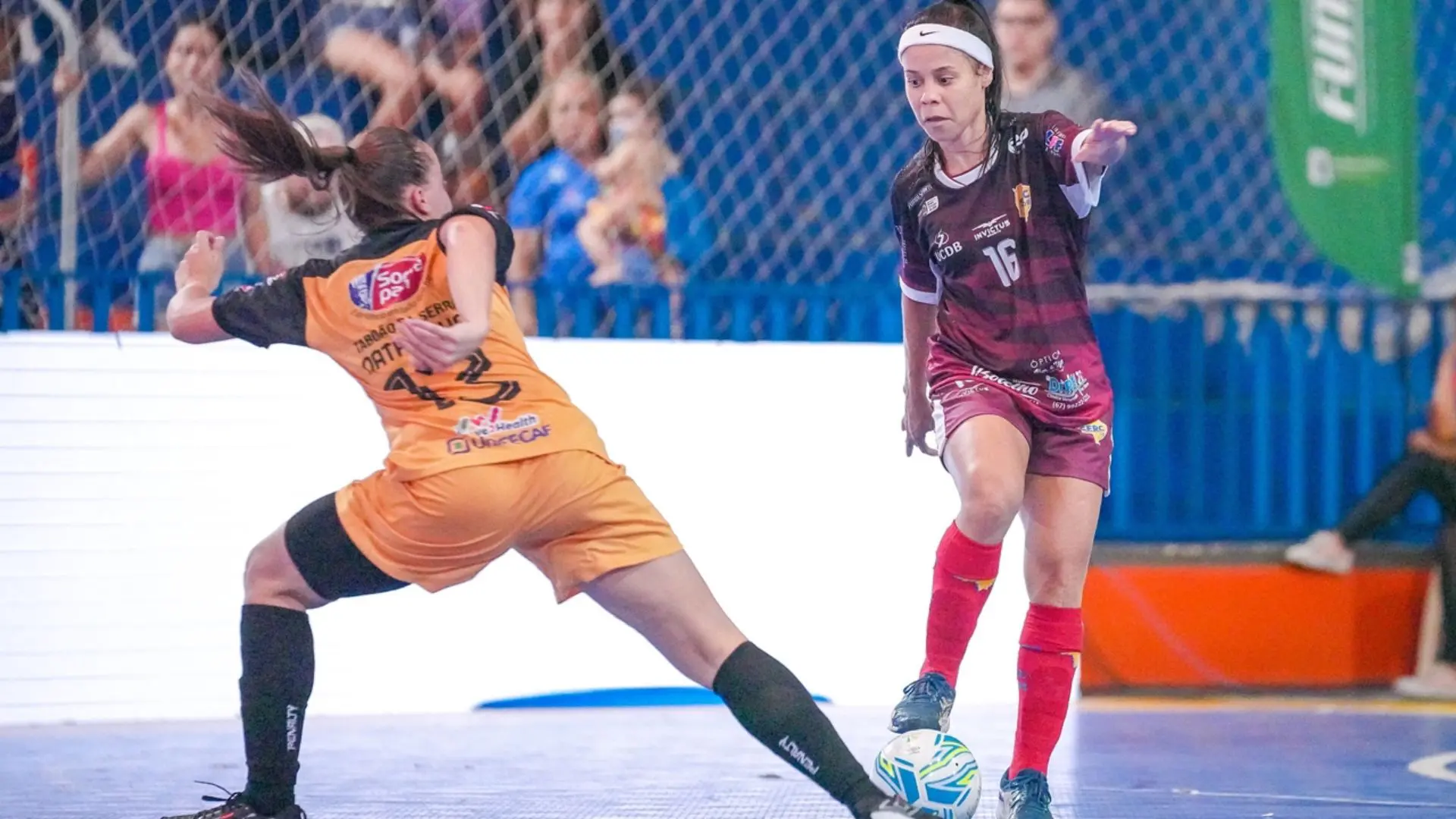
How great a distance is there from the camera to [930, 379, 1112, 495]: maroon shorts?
152 inches

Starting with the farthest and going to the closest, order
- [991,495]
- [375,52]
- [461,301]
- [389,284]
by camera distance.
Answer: [375,52], [991,495], [389,284], [461,301]

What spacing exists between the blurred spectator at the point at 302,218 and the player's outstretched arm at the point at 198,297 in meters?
2.52

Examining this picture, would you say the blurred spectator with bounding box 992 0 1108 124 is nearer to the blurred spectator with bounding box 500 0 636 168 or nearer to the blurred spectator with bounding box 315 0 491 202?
the blurred spectator with bounding box 500 0 636 168

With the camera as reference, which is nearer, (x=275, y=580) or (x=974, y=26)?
(x=275, y=580)

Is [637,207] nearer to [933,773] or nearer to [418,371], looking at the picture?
[418,371]

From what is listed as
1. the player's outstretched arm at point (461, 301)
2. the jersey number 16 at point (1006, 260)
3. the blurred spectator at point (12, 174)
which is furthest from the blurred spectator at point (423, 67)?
the player's outstretched arm at point (461, 301)

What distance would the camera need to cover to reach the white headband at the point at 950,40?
3.92 meters

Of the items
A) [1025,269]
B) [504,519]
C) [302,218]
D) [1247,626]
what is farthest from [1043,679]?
[302,218]

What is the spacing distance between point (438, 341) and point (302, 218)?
11.3 ft

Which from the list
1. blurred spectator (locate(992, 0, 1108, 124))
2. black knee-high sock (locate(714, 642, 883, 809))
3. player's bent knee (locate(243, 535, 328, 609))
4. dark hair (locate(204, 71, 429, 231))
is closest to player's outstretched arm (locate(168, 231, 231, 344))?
dark hair (locate(204, 71, 429, 231))

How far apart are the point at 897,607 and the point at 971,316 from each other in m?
2.57

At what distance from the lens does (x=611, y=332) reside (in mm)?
6504

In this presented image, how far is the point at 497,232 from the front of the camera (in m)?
3.49

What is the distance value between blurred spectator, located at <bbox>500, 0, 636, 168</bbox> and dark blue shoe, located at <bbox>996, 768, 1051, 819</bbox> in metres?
3.58
